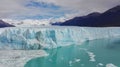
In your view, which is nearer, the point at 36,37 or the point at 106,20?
the point at 36,37

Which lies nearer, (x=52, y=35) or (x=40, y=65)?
(x=40, y=65)

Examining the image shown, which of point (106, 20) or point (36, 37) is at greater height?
point (106, 20)

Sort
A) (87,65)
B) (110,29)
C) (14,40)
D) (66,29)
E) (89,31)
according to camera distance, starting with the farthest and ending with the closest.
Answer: (110,29)
(89,31)
(66,29)
(14,40)
(87,65)

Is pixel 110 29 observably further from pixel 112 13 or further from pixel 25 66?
pixel 112 13

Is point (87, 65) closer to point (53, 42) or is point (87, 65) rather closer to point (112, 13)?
point (53, 42)

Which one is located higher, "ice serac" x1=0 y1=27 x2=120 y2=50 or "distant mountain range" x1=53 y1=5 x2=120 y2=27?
"distant mountain range" x1=53 y1=5 x2=120 y2=27

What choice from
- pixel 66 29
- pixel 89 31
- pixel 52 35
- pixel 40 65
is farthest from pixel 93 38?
pixel 40 65

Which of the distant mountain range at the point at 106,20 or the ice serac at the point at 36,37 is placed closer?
the ice serac at the point at 36,37

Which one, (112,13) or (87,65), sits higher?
(112,13)

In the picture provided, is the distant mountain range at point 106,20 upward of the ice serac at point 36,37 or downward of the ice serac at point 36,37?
upward

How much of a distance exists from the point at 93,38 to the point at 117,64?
1539 centimetres

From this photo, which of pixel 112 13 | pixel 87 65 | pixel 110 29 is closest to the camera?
pixel 87 65

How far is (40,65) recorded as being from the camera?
38.9 ft

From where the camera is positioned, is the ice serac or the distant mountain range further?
the distant mountain range
